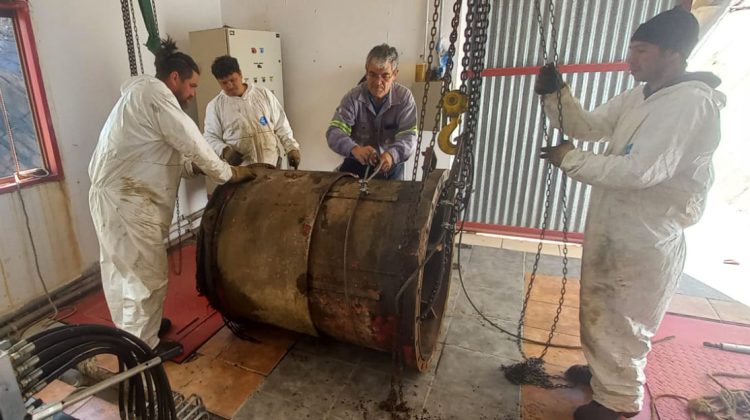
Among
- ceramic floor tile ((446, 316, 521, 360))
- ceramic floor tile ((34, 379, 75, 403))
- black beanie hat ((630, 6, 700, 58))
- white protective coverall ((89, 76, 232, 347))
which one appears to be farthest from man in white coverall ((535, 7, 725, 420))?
ceramic floor tile ((34, 379, 75, 403))

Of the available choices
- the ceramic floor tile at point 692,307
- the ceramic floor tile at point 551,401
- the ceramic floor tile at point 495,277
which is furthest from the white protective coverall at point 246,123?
the ceramic floor tile at point 692,307

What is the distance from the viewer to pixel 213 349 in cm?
253

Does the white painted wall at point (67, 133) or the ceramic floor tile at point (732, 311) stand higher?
the white painted wall at point (67, 133)

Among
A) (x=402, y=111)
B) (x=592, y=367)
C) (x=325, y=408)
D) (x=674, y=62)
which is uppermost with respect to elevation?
(x=674, y=62)

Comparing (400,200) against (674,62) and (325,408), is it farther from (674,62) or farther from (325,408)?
(674,62)

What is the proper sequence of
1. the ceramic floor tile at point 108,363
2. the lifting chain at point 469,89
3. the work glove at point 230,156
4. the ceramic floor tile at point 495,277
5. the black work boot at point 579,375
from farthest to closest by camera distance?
the ceramic floor tile at point 495,277 < the work glove at point 230,156 < the ceramic floor tile at point 108,363 < the black work boot at point 579,375 < the lifting chain at point 469,89

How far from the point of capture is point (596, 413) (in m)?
1.92

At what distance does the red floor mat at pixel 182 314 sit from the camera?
2.65 meters

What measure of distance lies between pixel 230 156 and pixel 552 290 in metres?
2.85

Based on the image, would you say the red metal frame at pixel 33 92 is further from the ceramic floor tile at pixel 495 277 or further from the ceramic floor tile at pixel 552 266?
the ceramic floor tile at pixel 552 266

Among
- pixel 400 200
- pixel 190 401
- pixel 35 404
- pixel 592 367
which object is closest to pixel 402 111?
pixel 400 200

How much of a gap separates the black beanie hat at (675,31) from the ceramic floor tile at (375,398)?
1881 millimetres

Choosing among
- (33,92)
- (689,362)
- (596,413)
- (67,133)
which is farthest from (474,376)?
(33,92)

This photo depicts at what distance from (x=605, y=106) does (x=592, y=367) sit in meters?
1.30
